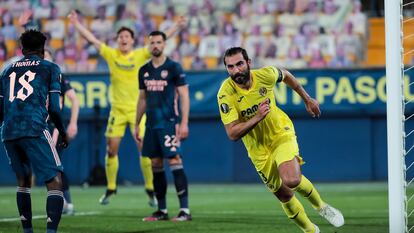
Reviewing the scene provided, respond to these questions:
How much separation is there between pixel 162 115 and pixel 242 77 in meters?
3.23

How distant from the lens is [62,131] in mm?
8422

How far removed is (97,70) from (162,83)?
8.83m

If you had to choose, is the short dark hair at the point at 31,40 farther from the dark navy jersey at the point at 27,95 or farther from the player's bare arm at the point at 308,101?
the player's bare arm at the point at 308,101

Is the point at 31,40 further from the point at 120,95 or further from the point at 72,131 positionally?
the point at 120,95

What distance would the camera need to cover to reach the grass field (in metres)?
10.3

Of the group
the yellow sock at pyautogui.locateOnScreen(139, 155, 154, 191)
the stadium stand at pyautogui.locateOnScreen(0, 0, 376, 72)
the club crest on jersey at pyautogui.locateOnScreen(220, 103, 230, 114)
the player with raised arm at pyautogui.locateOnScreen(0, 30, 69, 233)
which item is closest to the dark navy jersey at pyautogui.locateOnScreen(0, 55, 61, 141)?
the player with raised arm at pyautogui.locateOnScreen(0, 30, 69, 233)

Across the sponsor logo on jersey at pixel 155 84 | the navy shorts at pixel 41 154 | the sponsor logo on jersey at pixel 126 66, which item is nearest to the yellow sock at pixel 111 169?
the sponsor logo on jersey at pixel 126 66

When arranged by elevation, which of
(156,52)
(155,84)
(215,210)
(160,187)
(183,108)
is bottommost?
(215,210)

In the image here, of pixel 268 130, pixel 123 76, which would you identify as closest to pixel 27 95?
pixel 268 130

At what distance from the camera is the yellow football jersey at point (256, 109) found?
8852 mm

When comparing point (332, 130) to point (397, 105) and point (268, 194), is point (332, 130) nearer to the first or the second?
point (268, 194)

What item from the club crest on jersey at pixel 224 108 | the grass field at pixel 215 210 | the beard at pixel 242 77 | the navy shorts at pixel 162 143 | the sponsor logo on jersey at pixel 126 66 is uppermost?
the sponsor logo on jersey at pixel 126 66

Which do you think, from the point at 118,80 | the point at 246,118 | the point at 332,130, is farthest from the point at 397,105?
the point at 332,130

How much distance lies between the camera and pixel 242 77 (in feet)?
29.0
